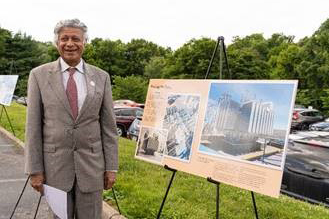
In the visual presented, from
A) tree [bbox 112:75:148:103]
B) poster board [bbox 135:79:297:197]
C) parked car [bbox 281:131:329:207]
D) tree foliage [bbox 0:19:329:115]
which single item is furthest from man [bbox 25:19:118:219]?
tree [bbox 112:75:148:103]

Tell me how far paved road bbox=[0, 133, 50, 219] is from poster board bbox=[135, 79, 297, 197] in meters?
1.69

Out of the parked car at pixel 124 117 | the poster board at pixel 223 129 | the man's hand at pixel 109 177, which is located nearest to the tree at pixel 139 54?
the parked car at pixel 124 117

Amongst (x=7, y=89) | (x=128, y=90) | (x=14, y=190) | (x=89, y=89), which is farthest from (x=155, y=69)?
(x=89, y=89)

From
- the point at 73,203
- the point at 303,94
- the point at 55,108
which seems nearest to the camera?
the point at 55,108

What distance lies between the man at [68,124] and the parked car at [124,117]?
14.9 metres

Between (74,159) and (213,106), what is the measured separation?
142 centimetres

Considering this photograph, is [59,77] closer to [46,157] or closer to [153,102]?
[46,157]

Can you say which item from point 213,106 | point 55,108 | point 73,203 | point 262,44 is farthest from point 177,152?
point 262,44

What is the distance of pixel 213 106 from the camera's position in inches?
150

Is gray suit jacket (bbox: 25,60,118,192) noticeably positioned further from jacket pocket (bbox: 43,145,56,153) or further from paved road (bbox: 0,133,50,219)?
paved road (bbox: 0,133,50,219)

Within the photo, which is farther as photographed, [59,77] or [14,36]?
[14,36]

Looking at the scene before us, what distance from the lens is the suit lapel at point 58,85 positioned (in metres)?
2.97

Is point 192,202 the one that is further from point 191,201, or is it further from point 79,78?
point 79,78

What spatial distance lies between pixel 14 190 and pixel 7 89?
20.8 feet
